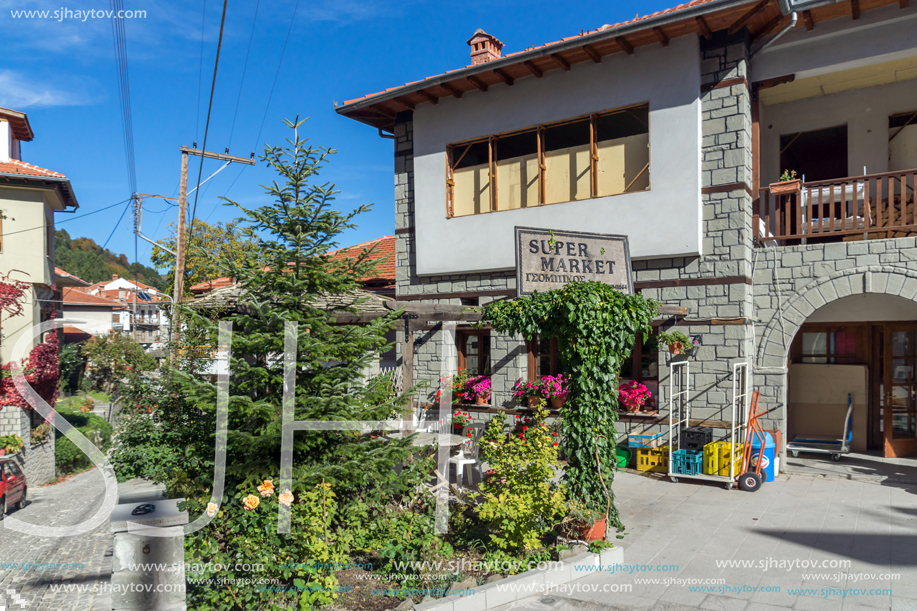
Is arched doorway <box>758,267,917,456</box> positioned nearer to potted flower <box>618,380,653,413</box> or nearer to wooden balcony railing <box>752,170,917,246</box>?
wooden balcony railing <box>752,170,917,246</box>

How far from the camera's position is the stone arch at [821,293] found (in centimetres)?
857

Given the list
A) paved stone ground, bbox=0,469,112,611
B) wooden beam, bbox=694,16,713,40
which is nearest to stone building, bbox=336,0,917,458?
wooden beam, bbox=694,16,713,40

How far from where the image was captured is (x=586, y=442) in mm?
6074

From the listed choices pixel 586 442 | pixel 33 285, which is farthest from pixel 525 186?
pixel 33 285

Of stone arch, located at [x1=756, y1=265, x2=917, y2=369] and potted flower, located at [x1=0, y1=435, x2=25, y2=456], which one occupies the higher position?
stone arch, located at [x1=756, y1=265, x2=917, y2=369]

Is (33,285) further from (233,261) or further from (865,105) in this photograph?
(865,105)

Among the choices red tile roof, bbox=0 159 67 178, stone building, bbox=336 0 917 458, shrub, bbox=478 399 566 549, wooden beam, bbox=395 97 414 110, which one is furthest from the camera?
red tile roof, bbox=0 159 67 178

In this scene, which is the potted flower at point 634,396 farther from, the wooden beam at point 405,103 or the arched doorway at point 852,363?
the wooden beam at point 405,103

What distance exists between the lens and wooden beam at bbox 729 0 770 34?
830 cm

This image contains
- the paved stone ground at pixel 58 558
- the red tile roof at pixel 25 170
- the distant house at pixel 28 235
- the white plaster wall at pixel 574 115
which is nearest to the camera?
the paved stone ground at pixel 58 558

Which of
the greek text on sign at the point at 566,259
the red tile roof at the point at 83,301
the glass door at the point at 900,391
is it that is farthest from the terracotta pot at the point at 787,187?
the red tile roof at the point at 83,301

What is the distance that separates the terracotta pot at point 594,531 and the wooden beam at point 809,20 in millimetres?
7950

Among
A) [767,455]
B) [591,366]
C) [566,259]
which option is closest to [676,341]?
[767,455]

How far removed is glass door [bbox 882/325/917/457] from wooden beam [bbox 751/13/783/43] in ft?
18.4
